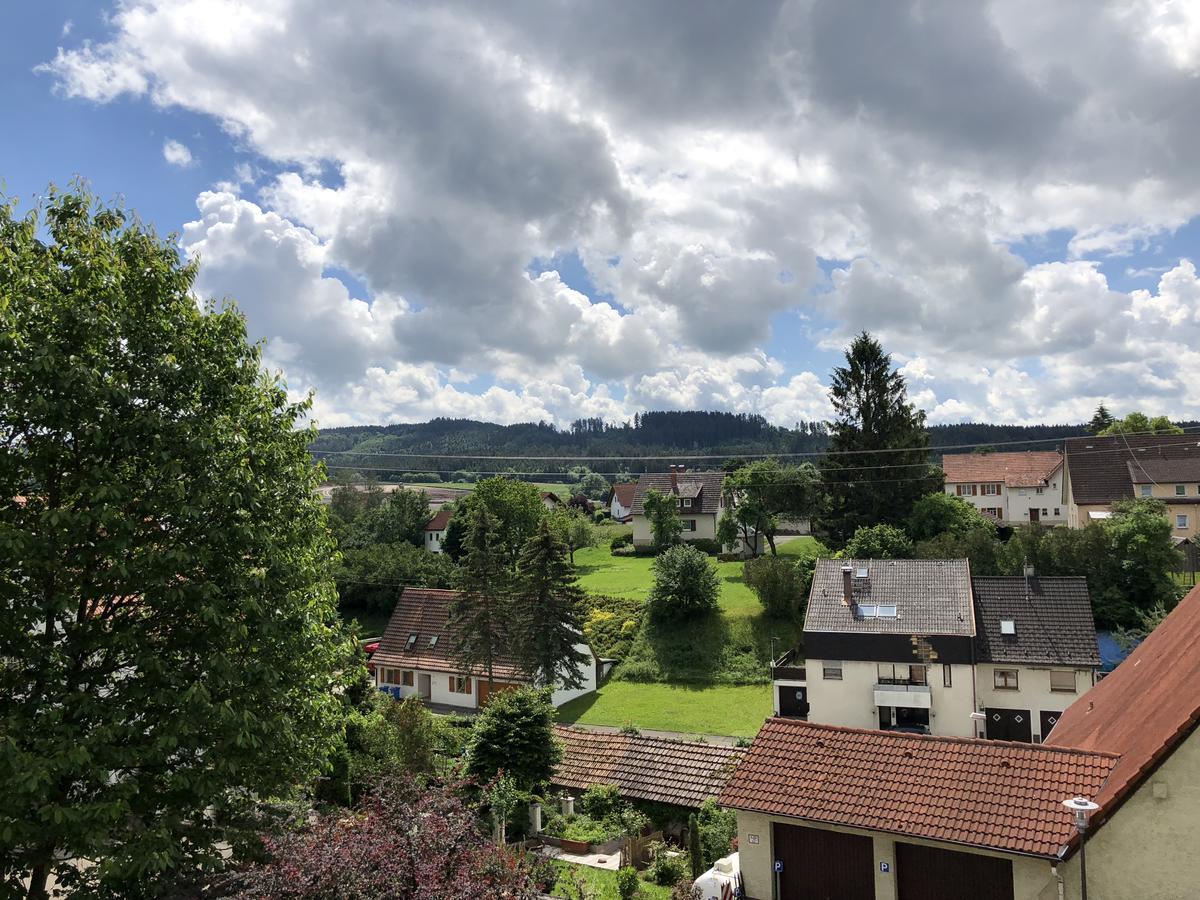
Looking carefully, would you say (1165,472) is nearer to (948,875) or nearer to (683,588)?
(683,588)

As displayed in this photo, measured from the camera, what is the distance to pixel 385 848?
9.54 meters

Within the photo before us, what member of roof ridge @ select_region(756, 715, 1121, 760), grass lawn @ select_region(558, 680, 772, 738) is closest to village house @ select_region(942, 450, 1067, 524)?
grass lawn @ select_region(558, 680, 772, 738)

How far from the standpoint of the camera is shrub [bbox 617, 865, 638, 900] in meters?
16.6

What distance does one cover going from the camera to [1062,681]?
1244 inches

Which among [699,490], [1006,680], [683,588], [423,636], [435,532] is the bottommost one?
[1006,680]

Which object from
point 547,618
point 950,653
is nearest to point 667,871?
point 950,653

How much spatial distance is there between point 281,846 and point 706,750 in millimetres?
16105

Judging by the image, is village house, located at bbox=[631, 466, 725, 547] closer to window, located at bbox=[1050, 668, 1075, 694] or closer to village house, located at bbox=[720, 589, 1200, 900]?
window, located at bbox=[1050, 668, 1075, 694]

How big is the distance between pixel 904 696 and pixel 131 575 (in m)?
29.1

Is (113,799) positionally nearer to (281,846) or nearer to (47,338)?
(281,846)

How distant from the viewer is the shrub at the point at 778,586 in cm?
4441

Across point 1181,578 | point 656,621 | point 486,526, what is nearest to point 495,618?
point 486,526

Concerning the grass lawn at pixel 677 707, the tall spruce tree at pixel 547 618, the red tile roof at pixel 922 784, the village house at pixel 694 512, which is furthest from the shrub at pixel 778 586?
the village house at pixel 694 512

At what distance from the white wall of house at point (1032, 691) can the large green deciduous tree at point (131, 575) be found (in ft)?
95.0
